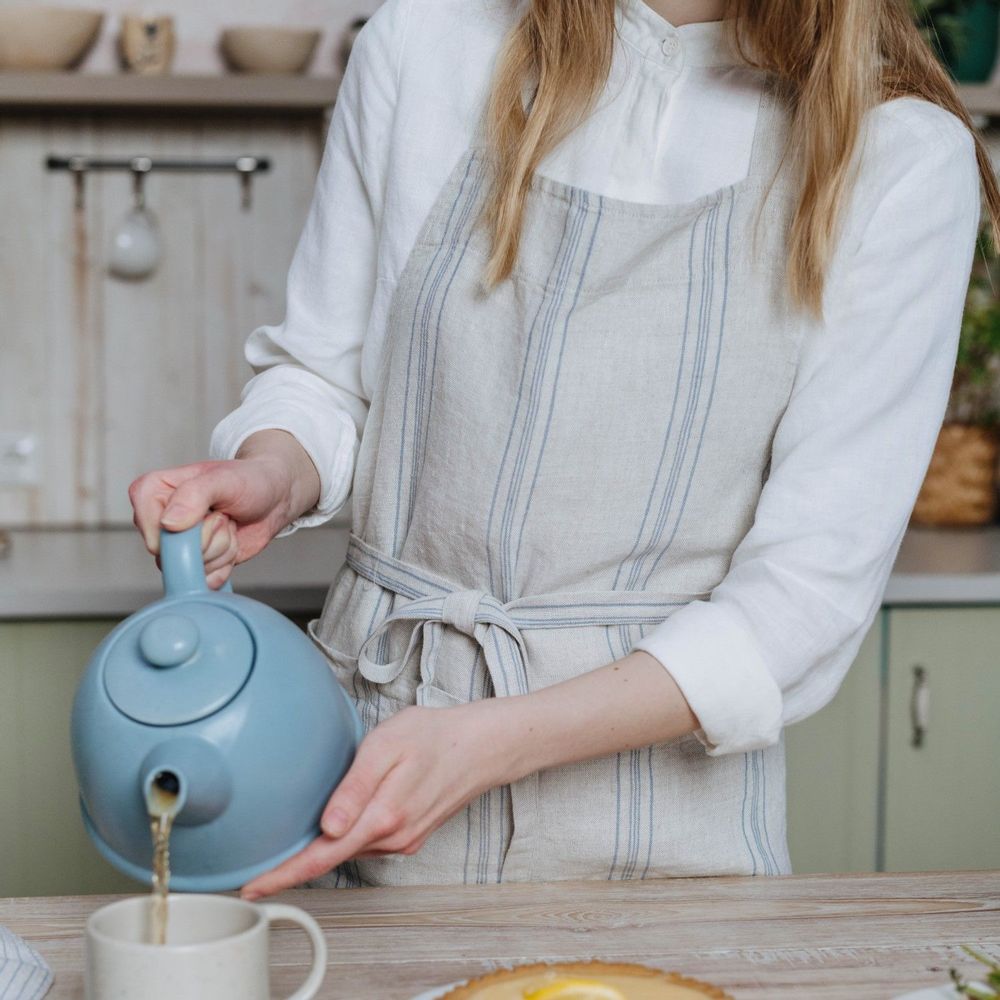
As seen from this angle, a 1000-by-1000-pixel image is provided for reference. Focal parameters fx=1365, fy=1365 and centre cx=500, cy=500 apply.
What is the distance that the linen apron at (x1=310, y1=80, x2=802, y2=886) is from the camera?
98 cm

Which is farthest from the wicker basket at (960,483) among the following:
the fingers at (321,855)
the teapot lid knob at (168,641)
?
the teapot lid knob at (168,641)

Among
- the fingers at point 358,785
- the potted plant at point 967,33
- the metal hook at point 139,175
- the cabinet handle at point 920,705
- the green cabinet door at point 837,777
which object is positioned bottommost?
the green cabinet door at point 837,777

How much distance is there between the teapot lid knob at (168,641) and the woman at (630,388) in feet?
0.80

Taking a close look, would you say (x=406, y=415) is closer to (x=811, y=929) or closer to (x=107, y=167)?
(x=811, y=929)

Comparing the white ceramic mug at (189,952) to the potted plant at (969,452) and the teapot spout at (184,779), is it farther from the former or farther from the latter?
the potted plant at (969,452)

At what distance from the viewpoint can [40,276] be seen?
2.24 m

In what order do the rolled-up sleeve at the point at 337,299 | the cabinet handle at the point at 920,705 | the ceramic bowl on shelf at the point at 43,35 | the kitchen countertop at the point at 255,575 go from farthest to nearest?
the ceramic bowl on shelf at the point at 43,35
the cabinet handle at the point at 920,705
the kitchen countertop at the point at 255,575
the rolled-up sleeve at the point at 337,299

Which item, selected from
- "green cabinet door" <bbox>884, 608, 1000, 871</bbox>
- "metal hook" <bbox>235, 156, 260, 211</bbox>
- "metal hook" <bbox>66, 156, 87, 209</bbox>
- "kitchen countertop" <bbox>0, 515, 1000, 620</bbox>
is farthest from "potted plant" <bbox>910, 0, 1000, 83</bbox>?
"metal hook" <bbox>66, 156, 87, 209</bbox>

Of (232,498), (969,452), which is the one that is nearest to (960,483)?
(969,452)

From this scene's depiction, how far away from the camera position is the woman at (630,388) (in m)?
0.93

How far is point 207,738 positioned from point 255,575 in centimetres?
116

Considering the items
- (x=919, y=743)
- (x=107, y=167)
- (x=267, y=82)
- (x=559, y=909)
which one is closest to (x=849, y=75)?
(x=559, y=909)

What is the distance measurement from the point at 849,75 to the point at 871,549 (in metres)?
0.33

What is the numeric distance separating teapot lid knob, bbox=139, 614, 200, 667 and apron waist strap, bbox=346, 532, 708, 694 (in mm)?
357
